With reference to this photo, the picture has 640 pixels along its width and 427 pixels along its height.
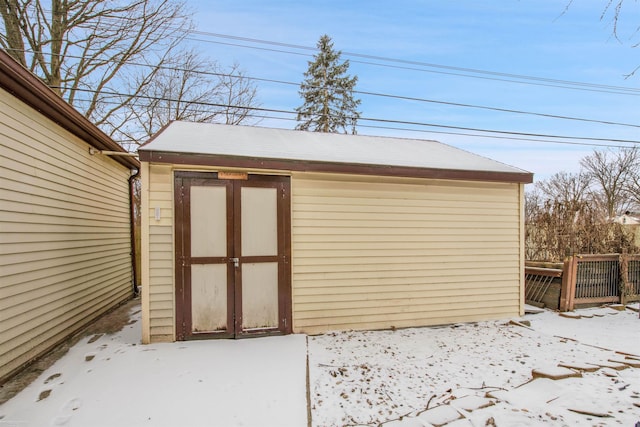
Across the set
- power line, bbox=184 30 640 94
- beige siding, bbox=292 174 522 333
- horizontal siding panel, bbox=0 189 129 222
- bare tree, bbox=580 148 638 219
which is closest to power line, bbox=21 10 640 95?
power line, bbox=184 30 640 94

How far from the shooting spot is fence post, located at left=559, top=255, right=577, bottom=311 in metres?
Answer: 5.89

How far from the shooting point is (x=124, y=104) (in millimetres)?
10977

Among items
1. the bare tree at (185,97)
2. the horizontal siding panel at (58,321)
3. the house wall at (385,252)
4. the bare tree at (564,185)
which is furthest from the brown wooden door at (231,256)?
the bare tree at (564,185)

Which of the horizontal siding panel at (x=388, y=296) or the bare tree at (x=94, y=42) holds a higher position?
the bare tree at (x=94, y=42)

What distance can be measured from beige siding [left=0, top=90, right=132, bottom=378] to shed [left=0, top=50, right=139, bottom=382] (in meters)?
0.01

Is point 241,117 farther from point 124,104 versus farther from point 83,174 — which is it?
point 83,174

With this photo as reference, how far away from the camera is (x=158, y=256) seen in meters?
4.25

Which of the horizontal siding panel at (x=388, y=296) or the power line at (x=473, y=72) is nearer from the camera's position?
the horizontal siding panel at (x=388, y=296)

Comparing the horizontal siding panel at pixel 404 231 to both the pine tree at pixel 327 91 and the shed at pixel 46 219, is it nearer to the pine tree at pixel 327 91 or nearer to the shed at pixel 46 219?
the shed at pixel 46 219

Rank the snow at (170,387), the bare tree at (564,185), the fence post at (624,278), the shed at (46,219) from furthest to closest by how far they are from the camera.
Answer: the bare tree at (564,185), the fence post at (624,278), the shed at (46,219), the snow at (170,387)

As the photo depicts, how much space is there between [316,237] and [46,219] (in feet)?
11.0

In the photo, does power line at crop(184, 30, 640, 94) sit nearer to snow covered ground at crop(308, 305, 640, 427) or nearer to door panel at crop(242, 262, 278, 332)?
door panel at crop(242, 262, 278, 332)

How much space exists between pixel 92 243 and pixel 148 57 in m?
8.02

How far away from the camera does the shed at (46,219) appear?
10.9 feet
